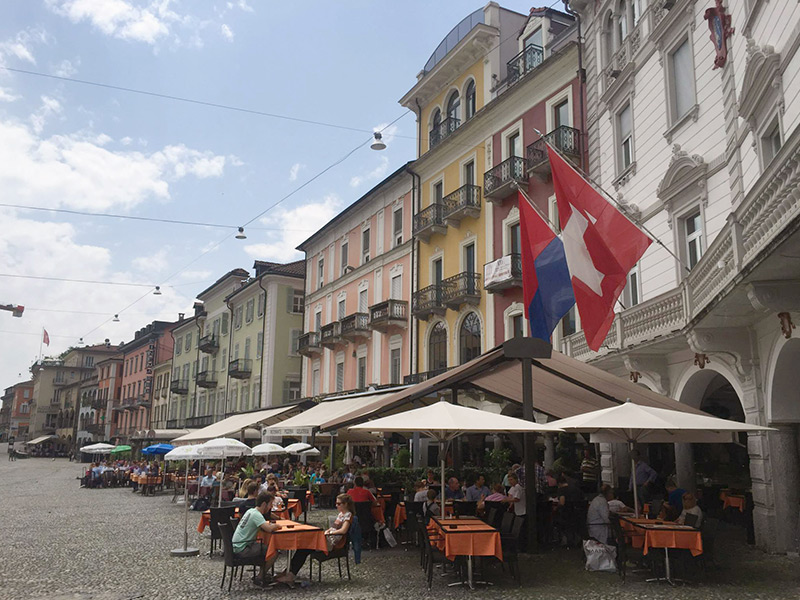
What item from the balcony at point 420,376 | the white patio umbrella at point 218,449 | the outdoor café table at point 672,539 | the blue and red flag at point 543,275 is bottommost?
the outdoor café table at point 672,539

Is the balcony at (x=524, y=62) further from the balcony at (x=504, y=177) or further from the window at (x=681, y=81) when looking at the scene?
the window at (x=681, y=81)

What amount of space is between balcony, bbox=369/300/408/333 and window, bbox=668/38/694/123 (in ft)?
54.3

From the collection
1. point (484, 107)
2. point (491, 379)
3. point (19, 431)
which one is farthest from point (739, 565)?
point (19, 431)

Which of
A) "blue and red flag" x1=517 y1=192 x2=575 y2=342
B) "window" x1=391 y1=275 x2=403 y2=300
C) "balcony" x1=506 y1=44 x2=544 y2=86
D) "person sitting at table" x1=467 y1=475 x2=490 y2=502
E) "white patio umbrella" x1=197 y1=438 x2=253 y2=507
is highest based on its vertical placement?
"balcony" x1=506 y1=44 x2=544 y2=86

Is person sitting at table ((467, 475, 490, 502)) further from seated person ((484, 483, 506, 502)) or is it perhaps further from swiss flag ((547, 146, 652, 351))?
swiss flag ((547, 146, 652, 351))

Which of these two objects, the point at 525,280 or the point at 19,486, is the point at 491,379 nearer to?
the point at 525,280

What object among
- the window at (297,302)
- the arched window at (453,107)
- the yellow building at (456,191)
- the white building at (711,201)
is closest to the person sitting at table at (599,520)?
the white building at (711,201)

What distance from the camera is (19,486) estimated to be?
33406mm

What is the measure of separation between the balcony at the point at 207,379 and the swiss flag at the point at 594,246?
46.2 metres

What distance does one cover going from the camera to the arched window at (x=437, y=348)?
28.4m

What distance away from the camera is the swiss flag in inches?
445

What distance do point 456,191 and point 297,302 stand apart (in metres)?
22.2

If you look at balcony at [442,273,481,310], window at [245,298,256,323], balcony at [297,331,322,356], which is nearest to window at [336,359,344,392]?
balcony at [297,331,322,356]

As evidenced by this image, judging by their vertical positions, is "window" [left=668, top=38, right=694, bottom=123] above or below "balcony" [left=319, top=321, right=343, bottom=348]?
above
